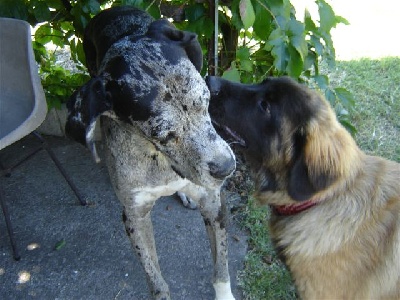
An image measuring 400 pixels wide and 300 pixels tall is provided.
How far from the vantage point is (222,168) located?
2074mm

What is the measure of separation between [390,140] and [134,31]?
9.20 ft

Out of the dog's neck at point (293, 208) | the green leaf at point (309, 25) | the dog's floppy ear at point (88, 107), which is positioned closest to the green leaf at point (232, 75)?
the green leaf at point (309, 25)

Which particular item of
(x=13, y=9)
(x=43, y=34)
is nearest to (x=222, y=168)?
(x=13, y=9)

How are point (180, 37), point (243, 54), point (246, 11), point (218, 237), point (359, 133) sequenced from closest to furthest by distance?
→ point (180, 37) → point (246, 11) → point (218, 237) → point (243, 54) → point (359, 133)

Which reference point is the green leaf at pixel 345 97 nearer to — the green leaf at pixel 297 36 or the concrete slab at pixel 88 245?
the green leaf at pixel 297 36

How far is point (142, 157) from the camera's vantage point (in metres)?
2.41

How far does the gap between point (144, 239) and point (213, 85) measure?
0.99 m

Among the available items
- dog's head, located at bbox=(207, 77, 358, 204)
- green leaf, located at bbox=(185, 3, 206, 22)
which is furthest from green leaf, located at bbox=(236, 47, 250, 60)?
dog's head, located at bbox=(207, 77, 358, 204)

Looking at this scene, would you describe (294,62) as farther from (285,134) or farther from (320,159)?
(320,159)

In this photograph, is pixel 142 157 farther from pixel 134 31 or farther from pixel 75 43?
pixel 75 43

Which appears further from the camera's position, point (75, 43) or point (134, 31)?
point (75, 43)

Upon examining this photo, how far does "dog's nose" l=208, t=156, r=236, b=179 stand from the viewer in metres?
2.06

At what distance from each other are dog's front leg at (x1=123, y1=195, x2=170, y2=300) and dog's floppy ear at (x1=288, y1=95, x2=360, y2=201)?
34.5 inches

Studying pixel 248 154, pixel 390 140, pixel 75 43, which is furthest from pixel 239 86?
pixel 390 140
